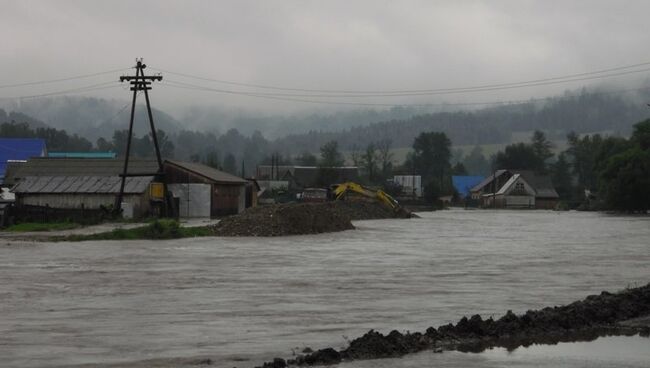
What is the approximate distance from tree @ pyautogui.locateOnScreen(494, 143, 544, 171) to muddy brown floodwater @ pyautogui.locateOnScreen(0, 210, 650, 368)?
469 feet

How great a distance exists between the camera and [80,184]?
60.8 m

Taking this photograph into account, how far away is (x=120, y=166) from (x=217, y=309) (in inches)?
2051

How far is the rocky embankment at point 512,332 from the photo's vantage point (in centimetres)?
1202

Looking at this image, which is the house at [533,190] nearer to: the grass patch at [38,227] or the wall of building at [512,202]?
the wall of building at [512,202]

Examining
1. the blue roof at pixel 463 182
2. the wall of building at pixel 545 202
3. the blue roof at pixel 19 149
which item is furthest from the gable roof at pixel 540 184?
the blue roof at pixel 19 149

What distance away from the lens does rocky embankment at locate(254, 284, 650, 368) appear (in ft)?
39.4

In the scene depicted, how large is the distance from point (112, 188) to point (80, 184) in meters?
2.62

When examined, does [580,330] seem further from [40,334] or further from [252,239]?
[252,239]

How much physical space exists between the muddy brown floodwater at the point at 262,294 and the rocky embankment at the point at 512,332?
46 cm

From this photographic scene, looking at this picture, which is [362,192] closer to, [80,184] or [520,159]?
[80,184]

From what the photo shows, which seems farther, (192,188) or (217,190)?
(217,190)

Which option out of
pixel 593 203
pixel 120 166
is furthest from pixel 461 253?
pixel 593 203

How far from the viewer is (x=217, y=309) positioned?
16891mm

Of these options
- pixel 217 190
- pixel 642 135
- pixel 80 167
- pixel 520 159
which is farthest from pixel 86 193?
pixel 520 159
